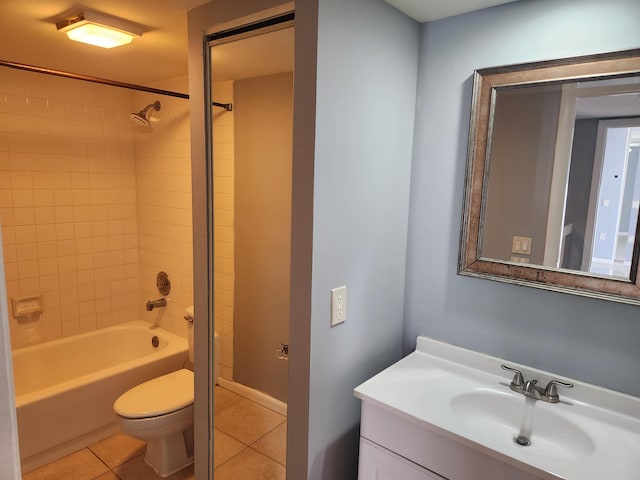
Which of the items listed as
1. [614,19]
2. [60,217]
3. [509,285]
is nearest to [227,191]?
[509,285]

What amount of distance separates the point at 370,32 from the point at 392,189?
1.92 feet

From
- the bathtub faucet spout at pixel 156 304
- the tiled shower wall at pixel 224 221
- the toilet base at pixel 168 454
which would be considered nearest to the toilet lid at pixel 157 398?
the toilet base at pixel 168 454

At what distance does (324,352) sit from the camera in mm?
1476

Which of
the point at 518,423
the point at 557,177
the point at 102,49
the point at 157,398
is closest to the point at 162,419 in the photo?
the point at 157,398

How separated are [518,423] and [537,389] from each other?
5.4 inches

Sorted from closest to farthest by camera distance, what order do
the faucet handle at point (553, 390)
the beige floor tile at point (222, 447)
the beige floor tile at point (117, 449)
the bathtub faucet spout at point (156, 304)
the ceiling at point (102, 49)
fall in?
1. the faucet handle at point (553, 390)
2. the ceiling at point (102, 49)
3. the beige floor tile at point (222, 447)
4. the beige floor tile at point (117, 449)
5. the bathtub faucet spout at point (156, 304)

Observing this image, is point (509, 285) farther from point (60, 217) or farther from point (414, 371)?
point (60, 217)

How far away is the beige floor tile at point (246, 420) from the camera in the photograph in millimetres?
1727

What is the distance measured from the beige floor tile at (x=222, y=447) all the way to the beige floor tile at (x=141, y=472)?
1.86 ft

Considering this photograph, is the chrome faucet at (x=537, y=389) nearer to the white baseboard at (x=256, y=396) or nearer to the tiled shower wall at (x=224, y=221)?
the white baseboard at (x=256, y=396)

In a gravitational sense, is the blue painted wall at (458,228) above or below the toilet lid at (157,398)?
above

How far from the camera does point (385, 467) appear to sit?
1.46 m

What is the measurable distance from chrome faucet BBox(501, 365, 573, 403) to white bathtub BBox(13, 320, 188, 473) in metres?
2.22

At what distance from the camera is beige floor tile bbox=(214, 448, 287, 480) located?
1.66 meters
